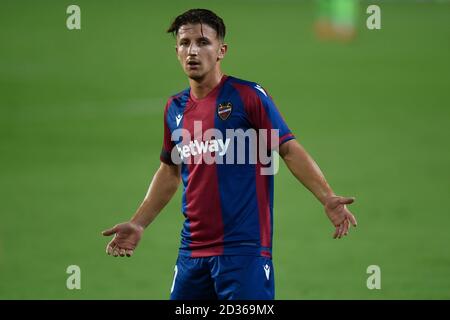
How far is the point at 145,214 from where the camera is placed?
6.43 m

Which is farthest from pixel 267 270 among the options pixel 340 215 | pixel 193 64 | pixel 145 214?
pixel 193 64

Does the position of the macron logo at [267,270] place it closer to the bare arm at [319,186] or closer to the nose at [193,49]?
the bare arm at [319,186]

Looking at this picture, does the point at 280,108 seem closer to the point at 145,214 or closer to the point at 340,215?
the point at 145,214

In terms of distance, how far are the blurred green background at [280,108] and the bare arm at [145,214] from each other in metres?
3.06

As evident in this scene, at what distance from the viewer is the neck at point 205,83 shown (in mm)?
6148

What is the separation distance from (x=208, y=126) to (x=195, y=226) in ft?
1.86

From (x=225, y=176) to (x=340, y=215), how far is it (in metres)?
0.69

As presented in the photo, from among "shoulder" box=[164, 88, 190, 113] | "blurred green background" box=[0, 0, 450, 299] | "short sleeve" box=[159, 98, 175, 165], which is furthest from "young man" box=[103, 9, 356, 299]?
"blurred green background" box=[0, 0, 450, 299]

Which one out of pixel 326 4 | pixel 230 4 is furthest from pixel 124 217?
pixel 230 4

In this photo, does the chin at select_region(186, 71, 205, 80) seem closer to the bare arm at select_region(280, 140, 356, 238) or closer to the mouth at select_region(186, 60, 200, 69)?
the mouth at select_region(186, 60, 200, 69)

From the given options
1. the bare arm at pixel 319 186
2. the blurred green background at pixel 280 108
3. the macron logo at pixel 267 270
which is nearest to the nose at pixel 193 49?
the bare arm at pixel 319 186

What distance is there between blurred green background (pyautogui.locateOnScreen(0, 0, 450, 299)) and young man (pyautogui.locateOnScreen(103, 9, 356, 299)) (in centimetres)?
348

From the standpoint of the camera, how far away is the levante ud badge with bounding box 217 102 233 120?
19.7 feet

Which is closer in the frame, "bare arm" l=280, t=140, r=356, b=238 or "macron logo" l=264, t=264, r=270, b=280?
"bare arm" l=280, t=140, r=356, b=238
